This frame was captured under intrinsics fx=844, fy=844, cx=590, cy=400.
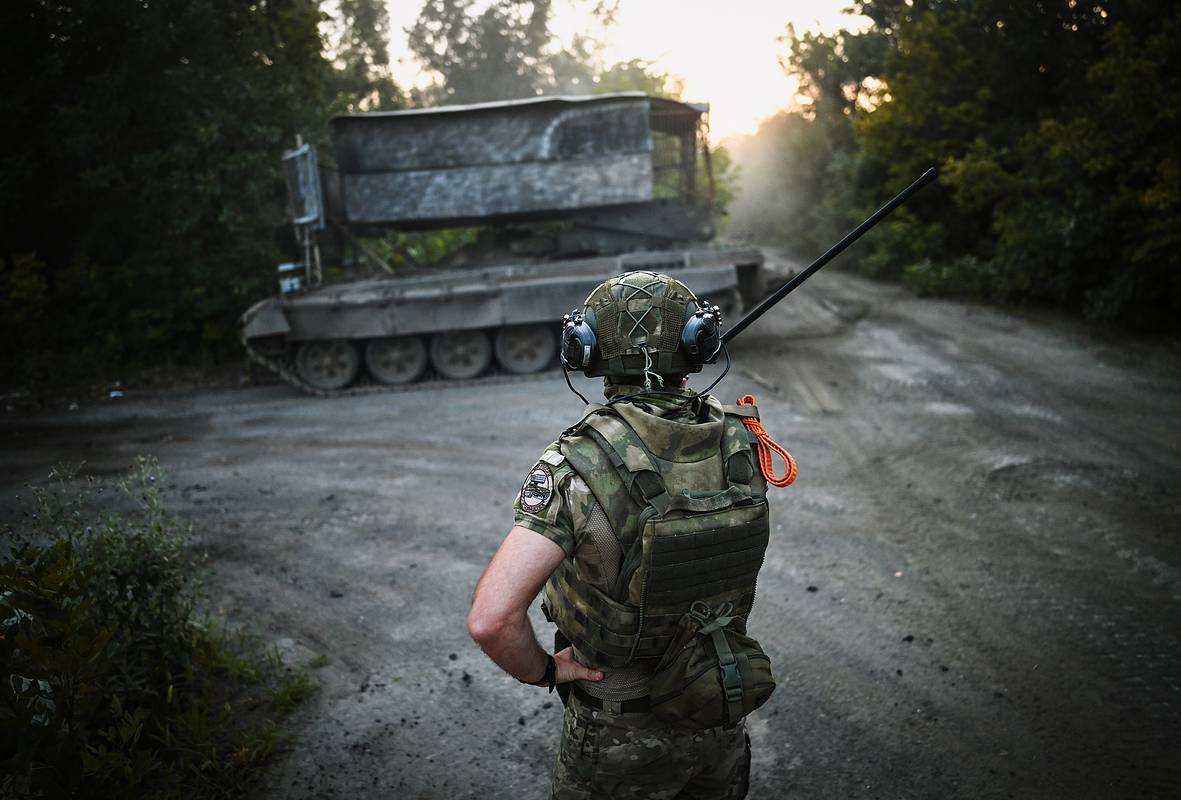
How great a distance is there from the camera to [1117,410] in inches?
310

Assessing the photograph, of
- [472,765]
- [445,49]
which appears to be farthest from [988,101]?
[445,49]

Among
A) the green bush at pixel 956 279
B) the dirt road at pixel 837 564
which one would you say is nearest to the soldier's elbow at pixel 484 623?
the dirt road at pixel 837 564

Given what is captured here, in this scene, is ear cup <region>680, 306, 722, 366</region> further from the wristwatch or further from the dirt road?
the dirt road

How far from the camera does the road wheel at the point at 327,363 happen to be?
11320 millimetres

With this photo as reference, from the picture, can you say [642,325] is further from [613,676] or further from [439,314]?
[439,314]

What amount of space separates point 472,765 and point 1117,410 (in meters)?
7.09

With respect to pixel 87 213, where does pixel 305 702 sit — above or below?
below

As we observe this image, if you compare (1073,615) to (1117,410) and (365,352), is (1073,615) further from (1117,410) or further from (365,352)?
(365,352)

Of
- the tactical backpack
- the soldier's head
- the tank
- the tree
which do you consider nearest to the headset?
the soldier's head

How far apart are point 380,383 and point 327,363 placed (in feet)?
2.44

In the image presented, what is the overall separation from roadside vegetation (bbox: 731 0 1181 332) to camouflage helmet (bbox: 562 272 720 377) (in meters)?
9.65

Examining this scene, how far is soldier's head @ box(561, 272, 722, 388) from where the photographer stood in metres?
2.24

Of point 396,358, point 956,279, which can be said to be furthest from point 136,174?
point 956,279

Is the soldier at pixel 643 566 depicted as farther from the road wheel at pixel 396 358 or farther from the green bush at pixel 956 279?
the green bush at pixel 956 279
